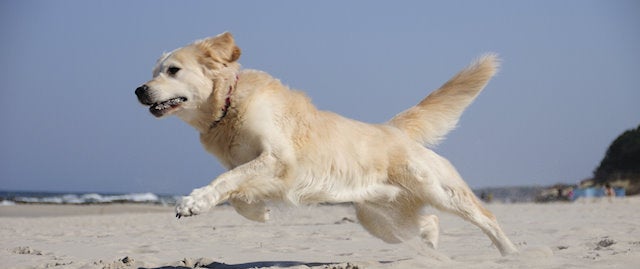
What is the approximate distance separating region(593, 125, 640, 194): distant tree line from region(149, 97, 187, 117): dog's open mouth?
111ft

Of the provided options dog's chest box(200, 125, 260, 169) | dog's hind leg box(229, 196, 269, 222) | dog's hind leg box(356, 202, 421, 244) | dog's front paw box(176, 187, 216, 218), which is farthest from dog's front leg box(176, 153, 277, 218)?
dog's hind leg box(356, 202, 421, 244)

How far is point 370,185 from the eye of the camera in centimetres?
600

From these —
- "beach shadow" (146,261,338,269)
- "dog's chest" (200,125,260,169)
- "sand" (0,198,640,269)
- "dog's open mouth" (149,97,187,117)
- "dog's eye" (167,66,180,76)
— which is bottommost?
"beach shadow" (146,261,338,269)

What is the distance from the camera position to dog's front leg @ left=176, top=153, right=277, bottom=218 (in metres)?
4.89

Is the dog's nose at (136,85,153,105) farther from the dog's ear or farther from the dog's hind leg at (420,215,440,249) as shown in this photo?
the dog's hind leg at (420,215,440,249)

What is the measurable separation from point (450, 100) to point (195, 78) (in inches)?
103

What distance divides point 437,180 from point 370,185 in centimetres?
61

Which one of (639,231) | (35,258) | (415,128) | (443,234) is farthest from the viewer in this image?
(443,234)

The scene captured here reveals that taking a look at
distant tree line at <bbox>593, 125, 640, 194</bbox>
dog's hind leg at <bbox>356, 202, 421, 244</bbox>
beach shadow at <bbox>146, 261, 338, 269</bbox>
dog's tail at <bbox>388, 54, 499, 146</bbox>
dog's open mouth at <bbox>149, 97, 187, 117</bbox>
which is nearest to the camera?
dog's open mouth at <bbox>149, 97, 187, 117</bbox>

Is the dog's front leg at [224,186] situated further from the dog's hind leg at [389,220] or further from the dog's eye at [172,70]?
the dog's hind leg at [389,220]

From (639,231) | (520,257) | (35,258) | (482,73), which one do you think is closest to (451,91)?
(482,73)

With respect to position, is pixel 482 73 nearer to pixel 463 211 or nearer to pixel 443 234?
pixel 463 211

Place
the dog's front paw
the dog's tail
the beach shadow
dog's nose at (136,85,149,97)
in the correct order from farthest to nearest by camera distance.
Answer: the dog's tail → the beach shadow → dog's nose at (136,85,149,97) → the dog's front paw

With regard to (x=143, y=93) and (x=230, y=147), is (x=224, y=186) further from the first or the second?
(x=143, y=93)
